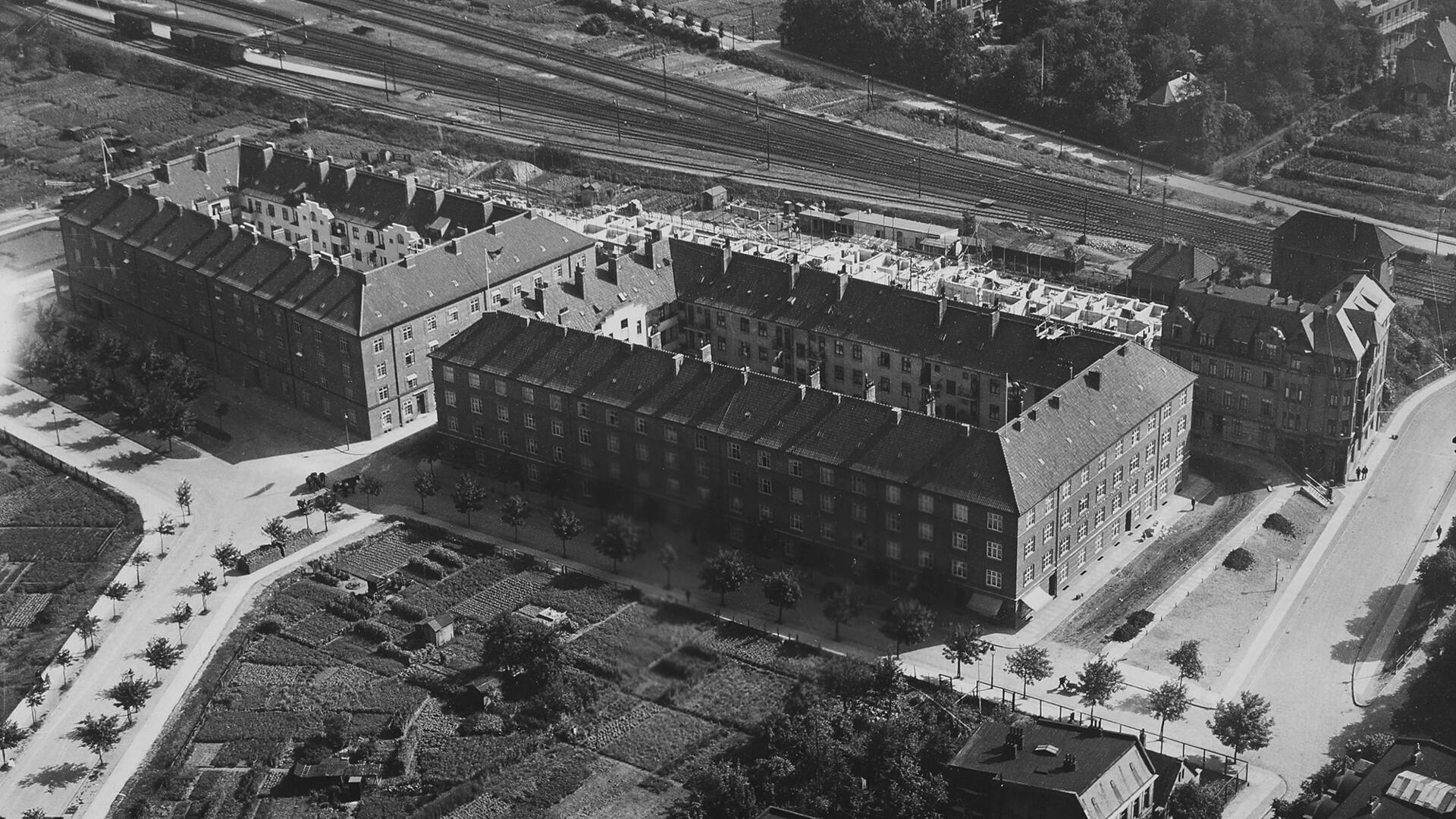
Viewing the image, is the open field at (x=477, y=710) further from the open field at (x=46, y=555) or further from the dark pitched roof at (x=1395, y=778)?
the dark pitched roof at (x=1395, y=778)

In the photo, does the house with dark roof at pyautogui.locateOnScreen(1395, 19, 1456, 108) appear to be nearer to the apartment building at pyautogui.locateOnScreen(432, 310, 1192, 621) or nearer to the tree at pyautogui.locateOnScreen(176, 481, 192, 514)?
the apartment building at pyautogui.locateOnScreen(432, 310, 1192, 621)

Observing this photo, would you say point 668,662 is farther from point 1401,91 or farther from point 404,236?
point 1401,91

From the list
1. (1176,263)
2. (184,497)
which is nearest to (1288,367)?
(1176,263)

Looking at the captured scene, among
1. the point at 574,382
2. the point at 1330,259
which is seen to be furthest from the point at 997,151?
the point at 574,382

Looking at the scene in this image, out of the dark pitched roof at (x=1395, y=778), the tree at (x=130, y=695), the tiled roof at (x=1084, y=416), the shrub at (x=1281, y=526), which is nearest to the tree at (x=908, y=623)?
the tiled roof at (x=1084, y=416)

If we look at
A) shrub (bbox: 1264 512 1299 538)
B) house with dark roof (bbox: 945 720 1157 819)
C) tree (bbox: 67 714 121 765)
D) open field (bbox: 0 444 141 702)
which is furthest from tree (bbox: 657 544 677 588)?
shrub (bbox: 1264 512 1299 538)

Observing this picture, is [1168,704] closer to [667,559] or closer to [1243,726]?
[1243,726]
